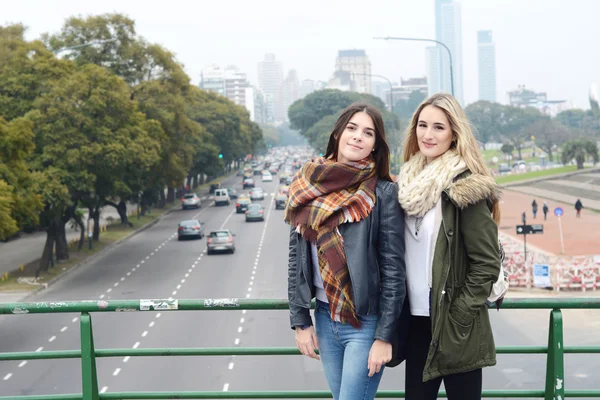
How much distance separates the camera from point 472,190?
420 centimetres

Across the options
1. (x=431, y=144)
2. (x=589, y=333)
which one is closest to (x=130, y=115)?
(x=589, y=333)

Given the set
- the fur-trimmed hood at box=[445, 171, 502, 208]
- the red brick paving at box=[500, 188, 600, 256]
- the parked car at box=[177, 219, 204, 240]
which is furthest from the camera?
the parked car at box=[177, 219, 204, 240]

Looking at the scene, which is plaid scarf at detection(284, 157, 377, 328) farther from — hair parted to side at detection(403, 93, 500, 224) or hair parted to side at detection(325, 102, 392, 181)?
hair parted to side at detection(403, 93, 500, 224)

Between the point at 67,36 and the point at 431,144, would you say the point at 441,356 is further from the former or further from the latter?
A: the point at 67,36

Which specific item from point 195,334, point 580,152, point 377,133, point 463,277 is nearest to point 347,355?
point 463,277

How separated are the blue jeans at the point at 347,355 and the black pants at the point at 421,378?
0.19 meters

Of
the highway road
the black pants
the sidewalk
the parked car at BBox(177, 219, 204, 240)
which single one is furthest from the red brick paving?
the black pants

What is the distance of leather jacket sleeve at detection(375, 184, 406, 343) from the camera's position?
13.9ft

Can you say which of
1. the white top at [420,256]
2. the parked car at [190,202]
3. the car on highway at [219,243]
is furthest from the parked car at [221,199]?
the white top at [420,256]

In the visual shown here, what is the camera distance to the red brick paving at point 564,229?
3975 cm

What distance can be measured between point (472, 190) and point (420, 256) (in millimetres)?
439

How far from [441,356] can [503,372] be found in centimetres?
1213

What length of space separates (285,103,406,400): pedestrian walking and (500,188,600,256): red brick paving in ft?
114

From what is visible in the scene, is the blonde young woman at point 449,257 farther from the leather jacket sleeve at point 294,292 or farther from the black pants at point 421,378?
the leather jacket sleeve at point 294,292
